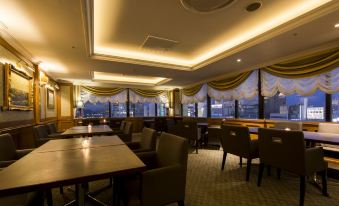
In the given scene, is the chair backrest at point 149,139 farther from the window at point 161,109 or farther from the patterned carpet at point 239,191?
the window at point 161,109

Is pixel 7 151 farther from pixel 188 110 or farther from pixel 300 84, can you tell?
pixel 188 110

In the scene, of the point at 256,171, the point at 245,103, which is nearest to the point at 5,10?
the point at 256,171

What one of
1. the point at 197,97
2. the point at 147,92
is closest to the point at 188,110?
the point at 197,97

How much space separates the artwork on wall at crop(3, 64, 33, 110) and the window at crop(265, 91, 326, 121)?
561cm

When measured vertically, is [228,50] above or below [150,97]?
above

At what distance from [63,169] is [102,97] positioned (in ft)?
23.0

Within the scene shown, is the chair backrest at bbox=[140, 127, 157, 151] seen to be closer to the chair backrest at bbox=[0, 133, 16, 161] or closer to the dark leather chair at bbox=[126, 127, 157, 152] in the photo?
the dark leather chair at bbox=[126, 127, 157, 152]

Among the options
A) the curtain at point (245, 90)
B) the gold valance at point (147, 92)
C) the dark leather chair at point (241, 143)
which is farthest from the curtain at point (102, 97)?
the dark leather chair at point (241, 143)

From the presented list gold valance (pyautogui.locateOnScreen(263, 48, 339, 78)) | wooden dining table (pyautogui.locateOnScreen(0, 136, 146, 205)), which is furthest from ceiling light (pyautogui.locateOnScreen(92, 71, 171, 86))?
wooden dining table (pyautogui.locateOnScreen(0, 136, 146, 205))

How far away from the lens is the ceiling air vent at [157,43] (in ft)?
11.2

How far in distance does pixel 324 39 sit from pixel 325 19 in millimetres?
925

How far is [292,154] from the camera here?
2072 millimetres

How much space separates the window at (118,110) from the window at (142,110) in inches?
13.2

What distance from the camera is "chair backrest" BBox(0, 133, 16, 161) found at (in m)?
1.91
